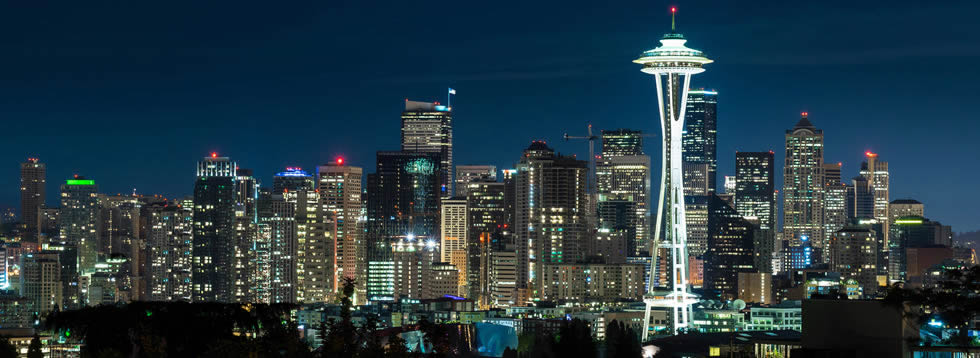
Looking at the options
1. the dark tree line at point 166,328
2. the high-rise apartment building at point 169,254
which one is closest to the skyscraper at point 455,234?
the high-rise apartment building at point 169,254

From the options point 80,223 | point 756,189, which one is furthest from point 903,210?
point 80,223

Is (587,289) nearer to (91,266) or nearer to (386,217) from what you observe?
(386,217)

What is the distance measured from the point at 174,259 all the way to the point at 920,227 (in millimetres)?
84092

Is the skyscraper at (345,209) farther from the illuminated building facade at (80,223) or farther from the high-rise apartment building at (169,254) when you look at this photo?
the illuminated building facade at (80,223)

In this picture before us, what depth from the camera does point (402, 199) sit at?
17612 centimetres

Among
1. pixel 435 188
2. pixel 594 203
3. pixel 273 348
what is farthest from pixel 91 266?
pixel 273 348

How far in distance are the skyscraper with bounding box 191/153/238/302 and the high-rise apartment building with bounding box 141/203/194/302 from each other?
1766 millimetres

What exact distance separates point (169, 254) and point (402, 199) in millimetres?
27401

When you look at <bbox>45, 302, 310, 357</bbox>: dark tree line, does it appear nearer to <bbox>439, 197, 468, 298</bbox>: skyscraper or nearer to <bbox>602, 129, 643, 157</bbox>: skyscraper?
<bbox>439, 197, 468, 298</bbox>: skyscraper

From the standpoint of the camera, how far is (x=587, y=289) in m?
142

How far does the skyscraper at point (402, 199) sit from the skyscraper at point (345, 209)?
4.44 feet

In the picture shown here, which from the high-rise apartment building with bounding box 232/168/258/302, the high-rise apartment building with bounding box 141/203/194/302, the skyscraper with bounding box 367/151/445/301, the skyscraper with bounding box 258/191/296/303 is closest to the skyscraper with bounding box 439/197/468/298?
the skyscraper with bounding box 367/151/445/301

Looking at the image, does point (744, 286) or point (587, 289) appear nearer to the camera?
point (587, 289)

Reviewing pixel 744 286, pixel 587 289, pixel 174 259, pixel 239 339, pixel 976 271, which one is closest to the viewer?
pixel 239 339
